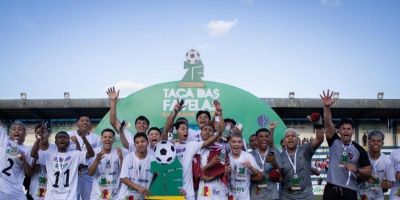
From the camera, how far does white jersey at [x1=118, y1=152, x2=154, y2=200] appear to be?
6871 mm

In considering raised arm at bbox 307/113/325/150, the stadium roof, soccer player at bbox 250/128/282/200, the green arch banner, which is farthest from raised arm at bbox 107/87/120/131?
the stadium roof

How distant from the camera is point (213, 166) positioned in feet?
23.0

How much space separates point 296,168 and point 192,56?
23.0 feet

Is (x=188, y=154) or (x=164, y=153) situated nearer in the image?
(x=164, y=153)

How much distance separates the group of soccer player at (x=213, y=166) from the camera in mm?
6902

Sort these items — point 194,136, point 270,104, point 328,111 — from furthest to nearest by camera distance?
point 270,104 < point 194,136 < point 328,111

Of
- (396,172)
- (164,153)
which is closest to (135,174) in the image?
(164,153)

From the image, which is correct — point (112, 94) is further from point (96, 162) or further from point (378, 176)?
point (378, 176)

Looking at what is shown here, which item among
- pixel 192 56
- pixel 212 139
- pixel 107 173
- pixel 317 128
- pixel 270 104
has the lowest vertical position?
pixel 107 173

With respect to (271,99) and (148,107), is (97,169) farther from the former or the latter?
(271,99)

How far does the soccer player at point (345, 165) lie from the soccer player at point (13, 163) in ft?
16.9

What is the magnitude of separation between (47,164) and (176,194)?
92.3 inches

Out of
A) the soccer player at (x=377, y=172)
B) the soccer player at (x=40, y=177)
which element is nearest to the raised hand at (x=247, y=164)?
the soccer player at (x=377, y=172)

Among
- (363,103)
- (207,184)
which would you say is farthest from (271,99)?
(207,184)
